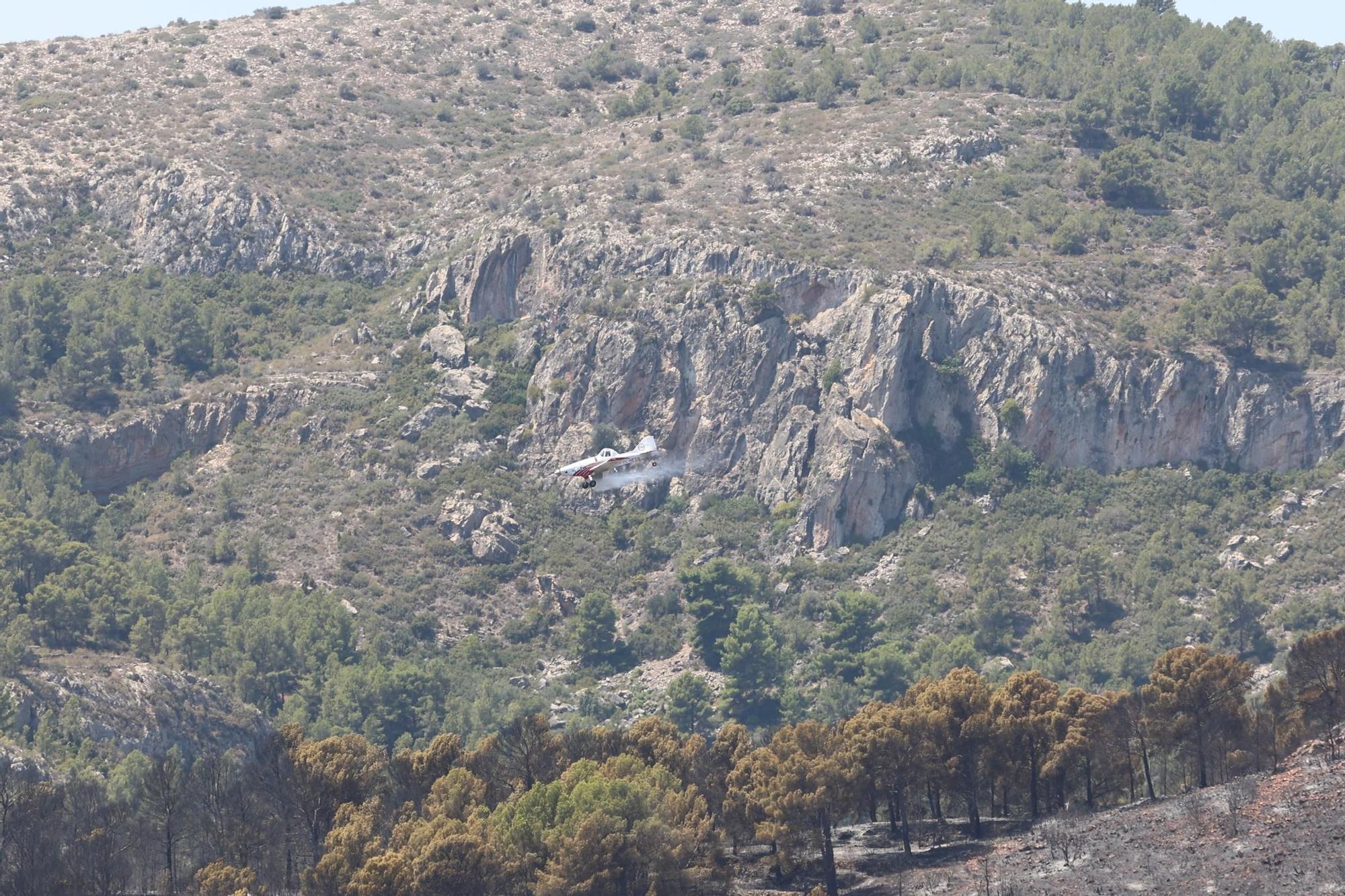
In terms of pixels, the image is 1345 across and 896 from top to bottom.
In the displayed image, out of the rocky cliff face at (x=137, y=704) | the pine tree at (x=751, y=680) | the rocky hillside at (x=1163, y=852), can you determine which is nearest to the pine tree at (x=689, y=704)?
the pine tree at (x=751, y=680)

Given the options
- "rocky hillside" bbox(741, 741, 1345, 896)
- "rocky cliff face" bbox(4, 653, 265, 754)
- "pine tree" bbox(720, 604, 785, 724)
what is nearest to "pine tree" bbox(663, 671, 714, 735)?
"pine tree" bbox(720, 604, 785, 724)

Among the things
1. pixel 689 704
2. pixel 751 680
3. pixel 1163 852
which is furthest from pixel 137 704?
pixel 1163 852

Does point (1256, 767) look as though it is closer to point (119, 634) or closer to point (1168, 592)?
point (1168, 592)

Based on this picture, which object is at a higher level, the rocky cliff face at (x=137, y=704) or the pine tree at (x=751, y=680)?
the rocky cliff face at (x=137, y=704)

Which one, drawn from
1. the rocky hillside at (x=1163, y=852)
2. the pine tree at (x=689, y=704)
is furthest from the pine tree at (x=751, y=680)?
the rocky hillside at (x=1163, y=852)

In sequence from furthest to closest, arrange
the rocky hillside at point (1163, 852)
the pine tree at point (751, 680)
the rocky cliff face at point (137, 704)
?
1. the pine tree at point (751, 680)
2. the rocky cliff face at point (137, 704)
3. the rocky hillside at point (1163, 852)

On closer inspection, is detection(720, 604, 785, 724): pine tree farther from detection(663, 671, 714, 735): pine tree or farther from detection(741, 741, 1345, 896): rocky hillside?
detection(741, 741, 1345, 896): rocky hillside

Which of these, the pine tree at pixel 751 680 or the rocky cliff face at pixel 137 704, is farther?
the pine tree at pixel 751 680

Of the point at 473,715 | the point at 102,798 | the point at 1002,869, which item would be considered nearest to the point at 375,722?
the point at 473,715

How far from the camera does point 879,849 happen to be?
141250 millimetres

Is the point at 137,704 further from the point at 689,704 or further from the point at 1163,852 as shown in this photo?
the point at 1163,852

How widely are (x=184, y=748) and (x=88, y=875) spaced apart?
4813cm

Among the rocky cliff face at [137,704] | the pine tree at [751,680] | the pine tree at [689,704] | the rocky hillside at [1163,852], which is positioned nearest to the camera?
the rocky hillside at [1163,852]

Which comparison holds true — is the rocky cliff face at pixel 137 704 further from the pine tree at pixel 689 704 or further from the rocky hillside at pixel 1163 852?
the rocky hillside at pixel 1163 852
